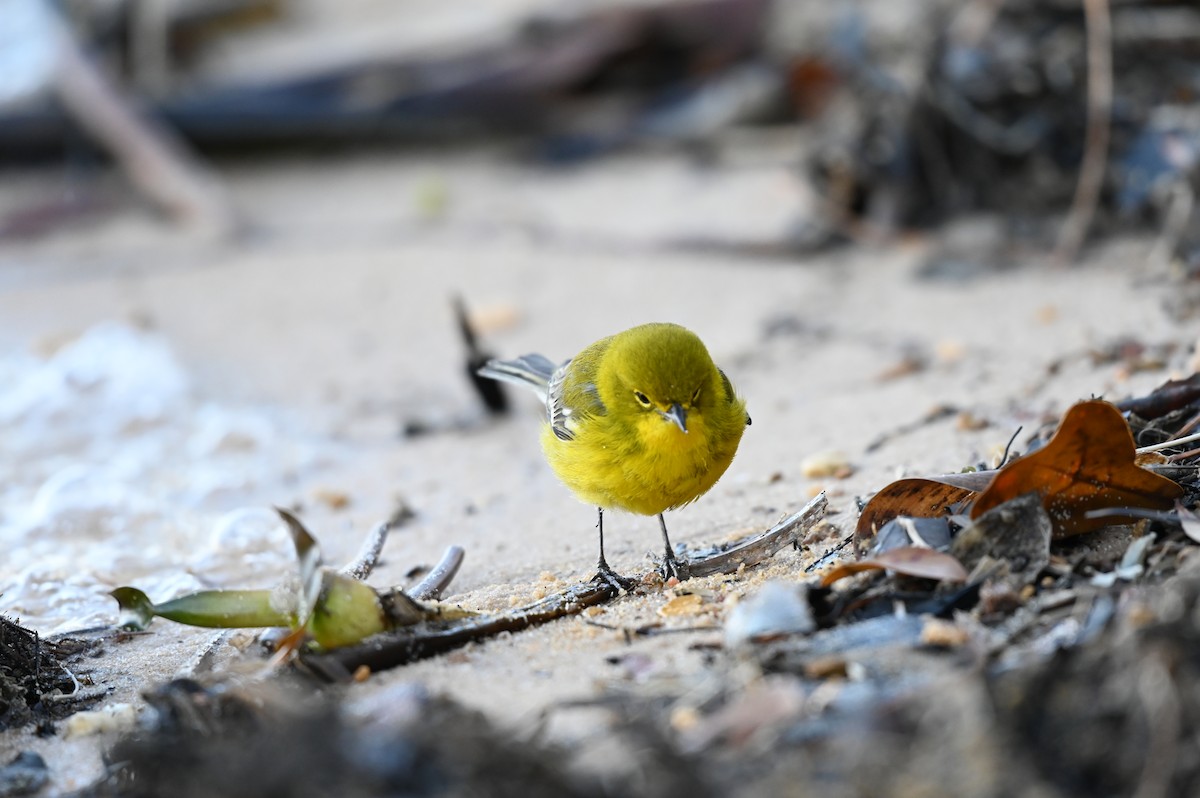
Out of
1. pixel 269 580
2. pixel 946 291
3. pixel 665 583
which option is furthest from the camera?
pixel 946 291

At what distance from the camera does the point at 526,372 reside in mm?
5762

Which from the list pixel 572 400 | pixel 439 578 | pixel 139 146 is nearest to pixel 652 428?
pixel 572 400

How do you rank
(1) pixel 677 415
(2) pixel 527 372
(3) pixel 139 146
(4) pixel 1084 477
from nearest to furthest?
1. (4) pixel 1084 477
2. (1) pixel 677 415
3. (2) pixel 527 372
4. (3) pixel 139 146

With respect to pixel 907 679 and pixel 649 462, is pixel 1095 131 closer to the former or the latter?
pixel 649 462

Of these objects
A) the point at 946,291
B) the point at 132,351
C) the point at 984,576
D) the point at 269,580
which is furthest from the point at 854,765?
the point at 132,351

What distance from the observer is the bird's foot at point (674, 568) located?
4109mm

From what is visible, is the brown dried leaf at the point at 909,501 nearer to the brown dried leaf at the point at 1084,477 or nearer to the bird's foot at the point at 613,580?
the brown dried leaf at the point at 1084,477

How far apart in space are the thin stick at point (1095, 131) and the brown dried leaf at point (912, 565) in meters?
4.66

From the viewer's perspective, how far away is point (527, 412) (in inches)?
271

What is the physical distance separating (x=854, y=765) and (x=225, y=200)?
8.40m

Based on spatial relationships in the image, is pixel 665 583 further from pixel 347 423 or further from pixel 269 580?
pixel 347 423

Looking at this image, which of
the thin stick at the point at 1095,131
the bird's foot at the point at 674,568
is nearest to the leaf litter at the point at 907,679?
the bird's foot at the point at 674,568

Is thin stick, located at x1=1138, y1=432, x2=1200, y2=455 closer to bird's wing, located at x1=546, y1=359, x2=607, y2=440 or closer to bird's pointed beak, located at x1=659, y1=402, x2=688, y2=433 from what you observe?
bird's pointed beak, located at x1=659, y1=402, x2=688, y2=433

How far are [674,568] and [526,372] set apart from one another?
5.92 ft
